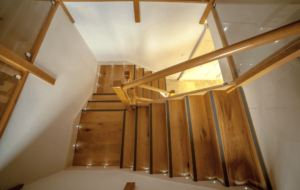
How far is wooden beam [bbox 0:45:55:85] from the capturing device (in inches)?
40.1

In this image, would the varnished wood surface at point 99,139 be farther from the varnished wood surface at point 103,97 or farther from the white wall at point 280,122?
the white wall at point 280,122

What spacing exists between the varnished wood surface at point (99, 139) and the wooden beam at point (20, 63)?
3.38 feet

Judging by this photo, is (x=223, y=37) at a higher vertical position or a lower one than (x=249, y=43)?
higher

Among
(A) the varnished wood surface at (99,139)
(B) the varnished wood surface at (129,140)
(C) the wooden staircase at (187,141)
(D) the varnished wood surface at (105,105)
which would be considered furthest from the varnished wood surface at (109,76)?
(B) the varnished wood surface at (129,140)

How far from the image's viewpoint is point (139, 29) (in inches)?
113

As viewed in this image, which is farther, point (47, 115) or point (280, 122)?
point (47, 115)

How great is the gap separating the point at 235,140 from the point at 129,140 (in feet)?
4.72

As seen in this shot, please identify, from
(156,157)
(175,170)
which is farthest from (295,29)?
(156,157)

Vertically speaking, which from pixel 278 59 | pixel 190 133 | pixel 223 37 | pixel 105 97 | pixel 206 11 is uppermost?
pixel 206 11

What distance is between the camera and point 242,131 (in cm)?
118

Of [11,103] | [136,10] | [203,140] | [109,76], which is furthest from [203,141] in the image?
[109,76]

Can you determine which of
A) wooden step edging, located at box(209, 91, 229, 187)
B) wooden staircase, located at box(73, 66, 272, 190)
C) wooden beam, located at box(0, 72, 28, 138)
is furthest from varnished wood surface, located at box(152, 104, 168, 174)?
wooden beam, located at box(0, 72, 28, 138)

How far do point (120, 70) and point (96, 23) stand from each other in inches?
59.2

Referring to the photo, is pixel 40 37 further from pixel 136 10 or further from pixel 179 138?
pixel 179 138
